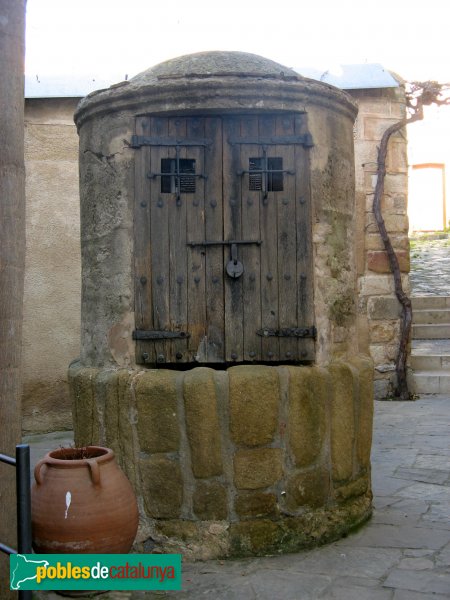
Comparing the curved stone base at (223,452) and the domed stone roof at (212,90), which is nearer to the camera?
the curved stone base at (223,452)

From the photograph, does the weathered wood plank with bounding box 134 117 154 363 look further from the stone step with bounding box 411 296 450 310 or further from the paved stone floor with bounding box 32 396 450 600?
the stone step with bounding box 411 296 450 310

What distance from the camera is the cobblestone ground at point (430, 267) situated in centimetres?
1131

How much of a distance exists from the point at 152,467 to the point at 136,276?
965 millimetres

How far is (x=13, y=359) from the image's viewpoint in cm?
306

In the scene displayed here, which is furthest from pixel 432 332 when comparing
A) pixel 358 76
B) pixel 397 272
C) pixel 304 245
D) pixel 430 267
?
pixel 304 245

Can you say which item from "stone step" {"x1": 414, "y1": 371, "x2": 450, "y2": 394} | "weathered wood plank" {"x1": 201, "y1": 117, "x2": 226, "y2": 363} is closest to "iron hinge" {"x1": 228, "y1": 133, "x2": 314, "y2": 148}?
"weathered wood plank" {"x1": 201, "y1": 117, "x2": 226, "y2": 363}

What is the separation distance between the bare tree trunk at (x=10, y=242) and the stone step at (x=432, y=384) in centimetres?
604

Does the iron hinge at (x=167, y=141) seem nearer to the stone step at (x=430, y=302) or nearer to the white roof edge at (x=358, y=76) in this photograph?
the white roof edge at (x=358, y=76)

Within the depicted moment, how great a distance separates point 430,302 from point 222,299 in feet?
24.3

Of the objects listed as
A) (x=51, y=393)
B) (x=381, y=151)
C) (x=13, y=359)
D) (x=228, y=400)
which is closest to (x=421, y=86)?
(x=381, y=151)

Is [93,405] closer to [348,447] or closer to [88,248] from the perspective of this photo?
[88,248]

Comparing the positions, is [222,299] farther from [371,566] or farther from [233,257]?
[371,566]

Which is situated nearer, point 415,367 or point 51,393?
point 51,393

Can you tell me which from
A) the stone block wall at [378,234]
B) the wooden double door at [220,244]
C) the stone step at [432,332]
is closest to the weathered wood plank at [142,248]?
the wooden double door at [220,244]
